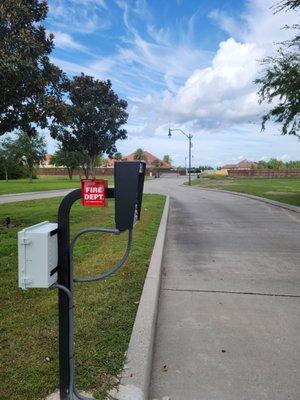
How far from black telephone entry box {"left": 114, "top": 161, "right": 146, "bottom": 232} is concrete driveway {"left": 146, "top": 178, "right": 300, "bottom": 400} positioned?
148 cm

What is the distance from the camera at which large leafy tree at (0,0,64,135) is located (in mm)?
10105

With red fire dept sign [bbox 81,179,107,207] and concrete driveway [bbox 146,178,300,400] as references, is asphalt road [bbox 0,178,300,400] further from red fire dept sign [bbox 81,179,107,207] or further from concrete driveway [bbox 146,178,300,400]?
red fire dept sign [bbox 81,179,107,207]

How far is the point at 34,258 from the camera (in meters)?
2.95

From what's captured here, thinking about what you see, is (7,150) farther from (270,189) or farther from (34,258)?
(34,258)

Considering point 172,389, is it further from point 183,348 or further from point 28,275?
point 28,275

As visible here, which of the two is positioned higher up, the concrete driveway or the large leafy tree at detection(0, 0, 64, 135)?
the large leafy tree at detection(0, 0, 64, 135)

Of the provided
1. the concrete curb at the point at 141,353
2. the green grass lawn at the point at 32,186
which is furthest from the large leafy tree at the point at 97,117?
the concrete curb at the point at 141,353

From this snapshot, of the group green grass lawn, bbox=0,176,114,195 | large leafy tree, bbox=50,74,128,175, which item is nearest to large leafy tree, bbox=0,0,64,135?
green grass lawn, bbox=0,176,114,195

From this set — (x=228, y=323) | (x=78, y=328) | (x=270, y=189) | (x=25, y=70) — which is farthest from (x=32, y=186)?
(x=78, y=328)

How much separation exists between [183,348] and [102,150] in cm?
3260

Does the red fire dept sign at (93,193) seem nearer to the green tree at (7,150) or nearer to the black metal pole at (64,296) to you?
the black metal pole at (64,296)

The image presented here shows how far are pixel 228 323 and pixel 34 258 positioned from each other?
3.00 m

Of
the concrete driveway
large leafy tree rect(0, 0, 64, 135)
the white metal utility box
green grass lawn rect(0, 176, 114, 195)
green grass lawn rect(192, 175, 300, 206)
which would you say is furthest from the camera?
green grass lawn rect(0, 176, 114, 195)

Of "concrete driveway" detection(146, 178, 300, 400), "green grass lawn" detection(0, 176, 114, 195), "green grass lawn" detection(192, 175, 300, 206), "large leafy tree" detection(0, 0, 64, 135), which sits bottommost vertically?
"green grass lawn" detection(0, 176, 114, 195)
